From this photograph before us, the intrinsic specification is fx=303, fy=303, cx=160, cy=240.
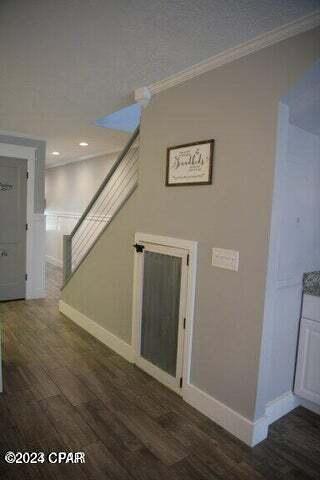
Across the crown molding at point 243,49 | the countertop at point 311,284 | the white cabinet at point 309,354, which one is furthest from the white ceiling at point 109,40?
the white cabinet at point 309,354

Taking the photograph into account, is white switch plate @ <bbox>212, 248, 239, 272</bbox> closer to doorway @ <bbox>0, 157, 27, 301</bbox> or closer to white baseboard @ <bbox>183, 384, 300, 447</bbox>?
white baseboard @ <bbox>183, 384, 300, 447</bbox>

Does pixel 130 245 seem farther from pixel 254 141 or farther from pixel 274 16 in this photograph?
pixel 274 16

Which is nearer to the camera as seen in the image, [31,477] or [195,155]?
[31,477]

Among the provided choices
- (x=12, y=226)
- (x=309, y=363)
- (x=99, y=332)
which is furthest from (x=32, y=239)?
(x=309, y=363)

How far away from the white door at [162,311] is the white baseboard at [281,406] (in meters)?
0.65

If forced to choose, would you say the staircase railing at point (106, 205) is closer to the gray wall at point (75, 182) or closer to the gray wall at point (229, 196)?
the gray wall at point (75, 182)

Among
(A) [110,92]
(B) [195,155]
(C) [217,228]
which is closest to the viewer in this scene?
(C) [217,228]

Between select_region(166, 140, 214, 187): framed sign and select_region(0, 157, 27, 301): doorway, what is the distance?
2.89 metres

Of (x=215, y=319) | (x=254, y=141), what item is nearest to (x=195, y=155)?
(x=254, y=141)

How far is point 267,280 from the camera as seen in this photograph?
5.74ft

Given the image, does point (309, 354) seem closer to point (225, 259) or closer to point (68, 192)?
point (225, 259)

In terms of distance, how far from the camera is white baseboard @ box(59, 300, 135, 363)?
2.90 m

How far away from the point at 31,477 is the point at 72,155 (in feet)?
17.1

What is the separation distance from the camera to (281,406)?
84.2 inches
